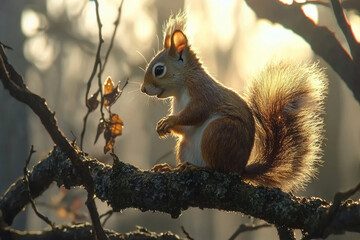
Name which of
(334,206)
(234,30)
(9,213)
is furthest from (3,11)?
(334,206)

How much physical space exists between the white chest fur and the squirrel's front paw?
75 mm

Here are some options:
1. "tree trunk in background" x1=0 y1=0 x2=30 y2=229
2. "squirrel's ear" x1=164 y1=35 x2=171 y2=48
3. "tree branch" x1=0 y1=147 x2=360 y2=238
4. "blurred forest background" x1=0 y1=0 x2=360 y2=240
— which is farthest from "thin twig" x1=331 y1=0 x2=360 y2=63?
"tree trunk in background" x1=0 y1=0 x2=30 y2=229

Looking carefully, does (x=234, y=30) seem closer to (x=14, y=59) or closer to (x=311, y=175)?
(x=14, y=59)

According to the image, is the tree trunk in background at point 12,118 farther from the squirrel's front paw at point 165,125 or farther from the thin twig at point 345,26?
the thin twig at point 345,26

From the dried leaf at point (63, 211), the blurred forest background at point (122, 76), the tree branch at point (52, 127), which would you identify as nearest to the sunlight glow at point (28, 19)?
the blurred forest background at point (122, 76)

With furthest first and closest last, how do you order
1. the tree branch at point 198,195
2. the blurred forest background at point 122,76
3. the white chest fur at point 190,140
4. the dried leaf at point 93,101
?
the blurred forest background at point 122,76, the white chest fur at point 190,140, the dried leaf at point 93,101, the tree branch at point 198,195

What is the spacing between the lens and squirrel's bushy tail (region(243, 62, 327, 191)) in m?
1.74

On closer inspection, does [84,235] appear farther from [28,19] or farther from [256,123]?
[28,19]

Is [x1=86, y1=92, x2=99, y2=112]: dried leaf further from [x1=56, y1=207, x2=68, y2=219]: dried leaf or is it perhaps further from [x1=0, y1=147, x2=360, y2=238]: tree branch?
[x1=56, y1=207, x2=68, y2=219]: dried leaf

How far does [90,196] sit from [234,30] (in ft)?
35.5

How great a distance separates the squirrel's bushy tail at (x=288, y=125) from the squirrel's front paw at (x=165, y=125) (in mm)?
269

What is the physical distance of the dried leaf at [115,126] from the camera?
5.06 feet

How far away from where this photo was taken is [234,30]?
37.9ft

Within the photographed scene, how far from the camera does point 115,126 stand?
156cm
